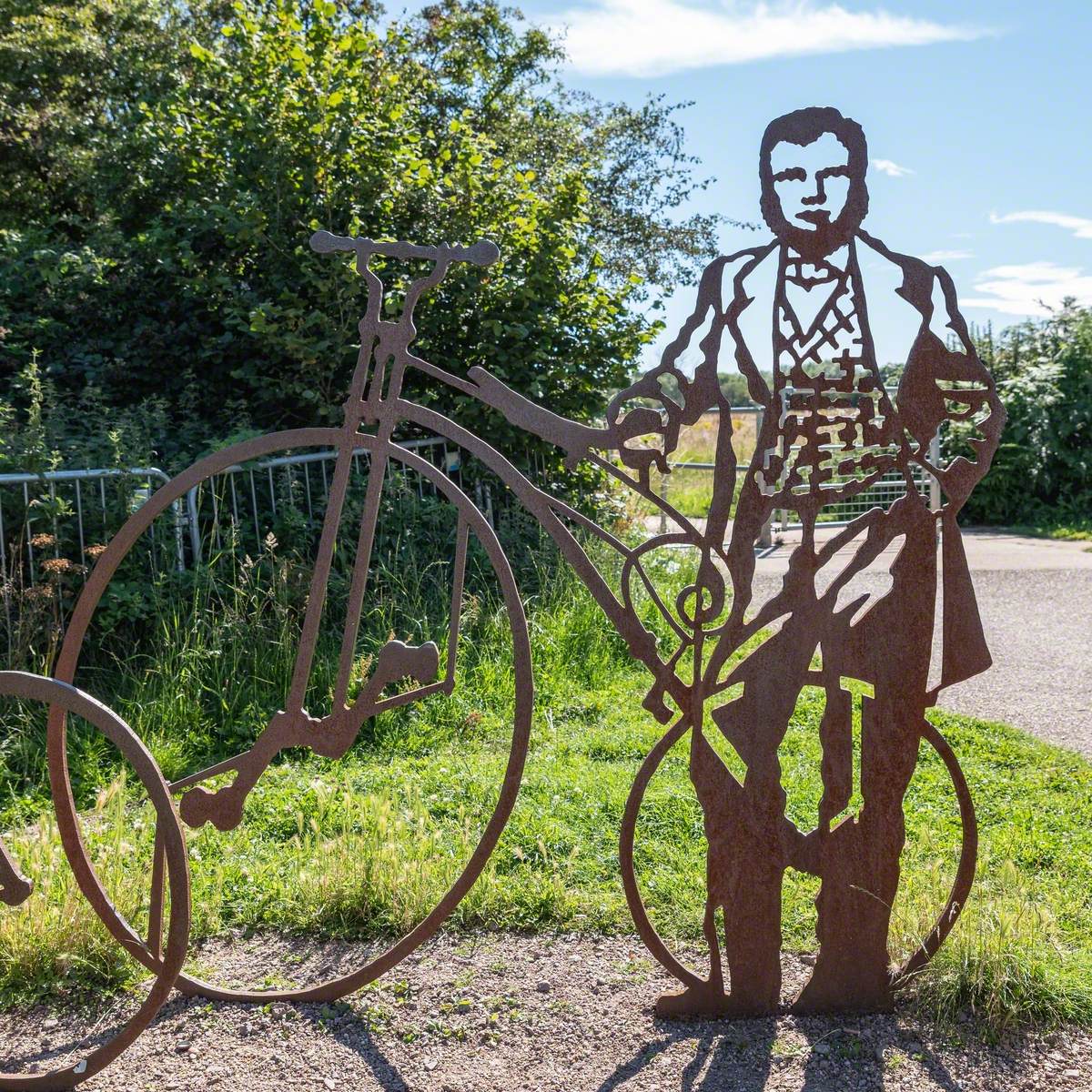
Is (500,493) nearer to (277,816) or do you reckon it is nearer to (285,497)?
(285,497)

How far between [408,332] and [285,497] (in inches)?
133

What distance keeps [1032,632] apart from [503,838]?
494cm

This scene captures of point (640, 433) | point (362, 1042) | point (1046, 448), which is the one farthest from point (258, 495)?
point (1046, 448)

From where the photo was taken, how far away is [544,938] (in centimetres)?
322

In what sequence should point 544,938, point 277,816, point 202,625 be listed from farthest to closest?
point 202,625
point 277,816
point 544,938

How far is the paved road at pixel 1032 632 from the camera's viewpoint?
5.50 m

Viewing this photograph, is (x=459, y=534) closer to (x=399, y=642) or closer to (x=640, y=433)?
(x=399, y=642)

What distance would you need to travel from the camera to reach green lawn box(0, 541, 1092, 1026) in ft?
9.89

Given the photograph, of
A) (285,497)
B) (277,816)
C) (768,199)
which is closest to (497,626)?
(285,497)

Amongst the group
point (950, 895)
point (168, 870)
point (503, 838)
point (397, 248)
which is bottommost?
point (503, 838)

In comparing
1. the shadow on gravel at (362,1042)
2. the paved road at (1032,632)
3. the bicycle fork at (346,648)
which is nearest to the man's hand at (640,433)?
the bicycle fork at (346,648)

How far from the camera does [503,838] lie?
12.7ft

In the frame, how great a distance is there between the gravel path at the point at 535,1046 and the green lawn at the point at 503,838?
16 cm

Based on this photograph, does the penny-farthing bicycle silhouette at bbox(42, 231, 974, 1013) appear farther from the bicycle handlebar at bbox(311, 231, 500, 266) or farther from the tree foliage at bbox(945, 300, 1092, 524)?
the tree foliage at bbox(945, 300, 1092, 524)
